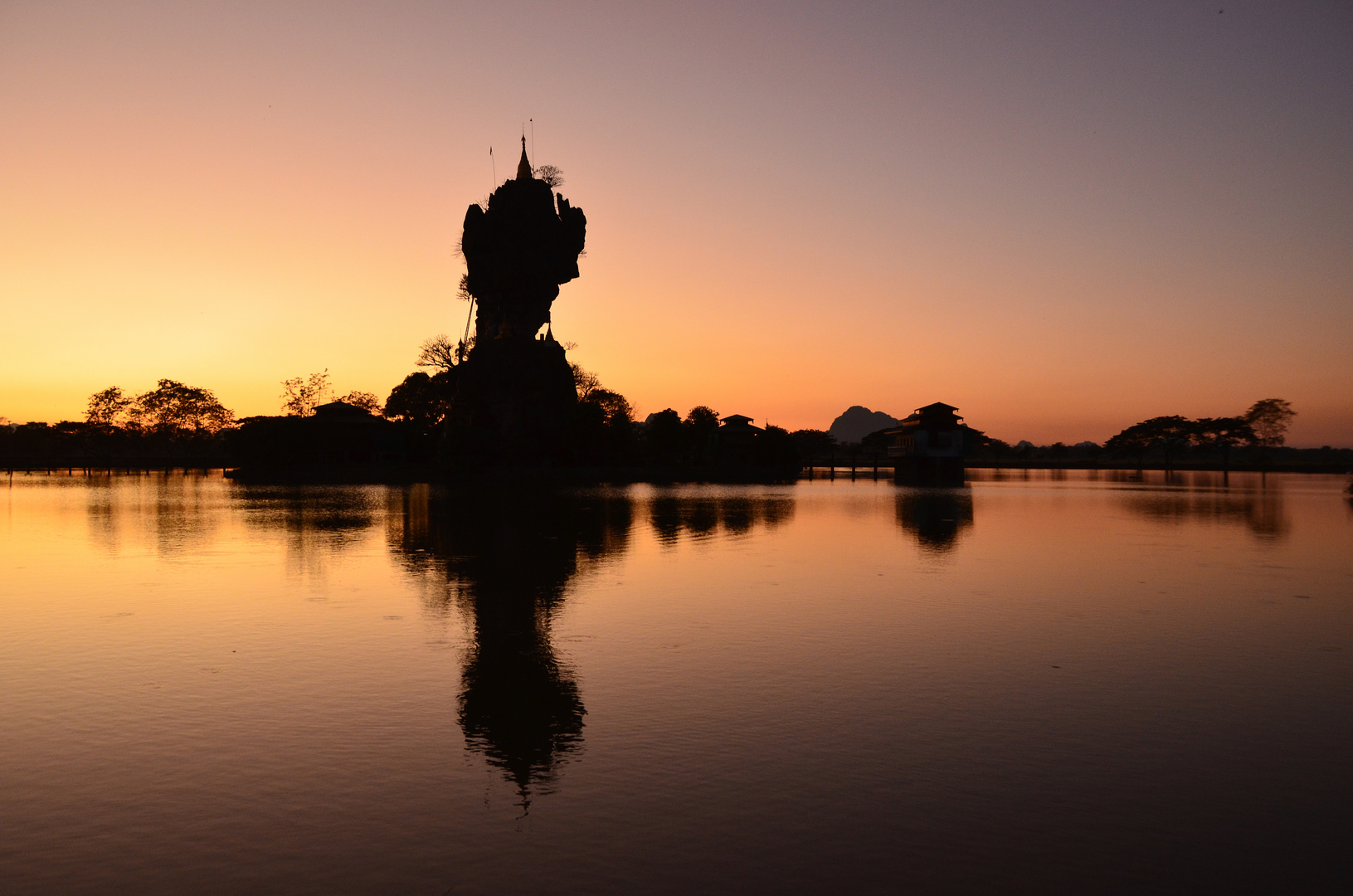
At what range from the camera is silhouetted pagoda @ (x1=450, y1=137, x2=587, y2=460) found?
302 ft

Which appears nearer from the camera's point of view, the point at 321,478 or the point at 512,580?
the point at 512,580

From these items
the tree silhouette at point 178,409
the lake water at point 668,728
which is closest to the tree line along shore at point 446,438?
the tree silhouette at point 178,409

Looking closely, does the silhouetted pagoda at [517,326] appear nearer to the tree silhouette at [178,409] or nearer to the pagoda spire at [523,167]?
the pagoda spire at [523,167]

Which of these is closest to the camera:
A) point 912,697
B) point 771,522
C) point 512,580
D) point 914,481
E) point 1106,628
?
point 912,697

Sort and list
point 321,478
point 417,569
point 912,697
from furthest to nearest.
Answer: point 321,478 < point 417,569 < point 912,697

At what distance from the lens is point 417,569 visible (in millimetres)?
24375

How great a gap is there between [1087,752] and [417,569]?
717 inches

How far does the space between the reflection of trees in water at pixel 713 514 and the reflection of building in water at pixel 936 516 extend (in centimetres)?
621

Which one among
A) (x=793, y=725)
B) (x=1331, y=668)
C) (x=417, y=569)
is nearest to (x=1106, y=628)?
(x=1331, y=668)

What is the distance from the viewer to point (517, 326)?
99312 millimetres

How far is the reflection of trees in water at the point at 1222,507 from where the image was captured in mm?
42312

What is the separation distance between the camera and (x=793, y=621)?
57.9 feet

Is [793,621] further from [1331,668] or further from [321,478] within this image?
[321,478]

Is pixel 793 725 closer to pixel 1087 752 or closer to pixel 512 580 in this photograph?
pixel 1087 752
